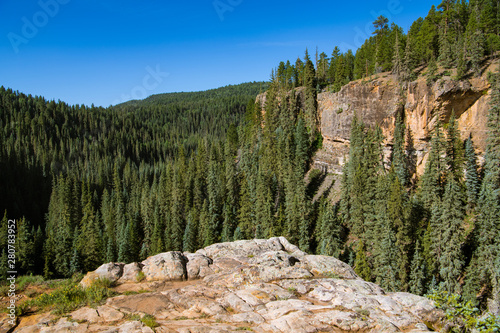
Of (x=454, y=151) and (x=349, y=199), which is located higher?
(x=454, y=151)

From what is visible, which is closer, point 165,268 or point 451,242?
point 165,268

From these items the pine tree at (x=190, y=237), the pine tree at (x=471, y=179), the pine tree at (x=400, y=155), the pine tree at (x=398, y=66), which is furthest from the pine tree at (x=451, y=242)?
the pine tree at (x=190, y=237)

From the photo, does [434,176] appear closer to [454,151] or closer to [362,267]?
[454,151]

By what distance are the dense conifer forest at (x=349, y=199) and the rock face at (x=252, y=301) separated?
97.9 feet

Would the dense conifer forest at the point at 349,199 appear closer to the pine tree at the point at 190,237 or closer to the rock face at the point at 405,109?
the pine tree at the point at 190,237

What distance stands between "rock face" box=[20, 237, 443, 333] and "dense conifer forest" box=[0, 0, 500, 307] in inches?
1175

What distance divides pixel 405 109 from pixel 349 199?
21736 millimetres

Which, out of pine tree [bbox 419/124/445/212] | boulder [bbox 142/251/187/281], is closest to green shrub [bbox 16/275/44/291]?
Answer: boulder [bbox 142/251/187/281]

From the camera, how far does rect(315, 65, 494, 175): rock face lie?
51.8 metres

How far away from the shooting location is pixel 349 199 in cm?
5972

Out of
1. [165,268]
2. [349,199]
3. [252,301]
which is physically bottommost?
[349,199]

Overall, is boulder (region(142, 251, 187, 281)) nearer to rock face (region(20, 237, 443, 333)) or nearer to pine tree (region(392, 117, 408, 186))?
rock face (region(20, 237, 443, 333))

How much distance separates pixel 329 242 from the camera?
49.8 meters

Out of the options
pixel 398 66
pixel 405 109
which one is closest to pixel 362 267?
pixel 405 109
